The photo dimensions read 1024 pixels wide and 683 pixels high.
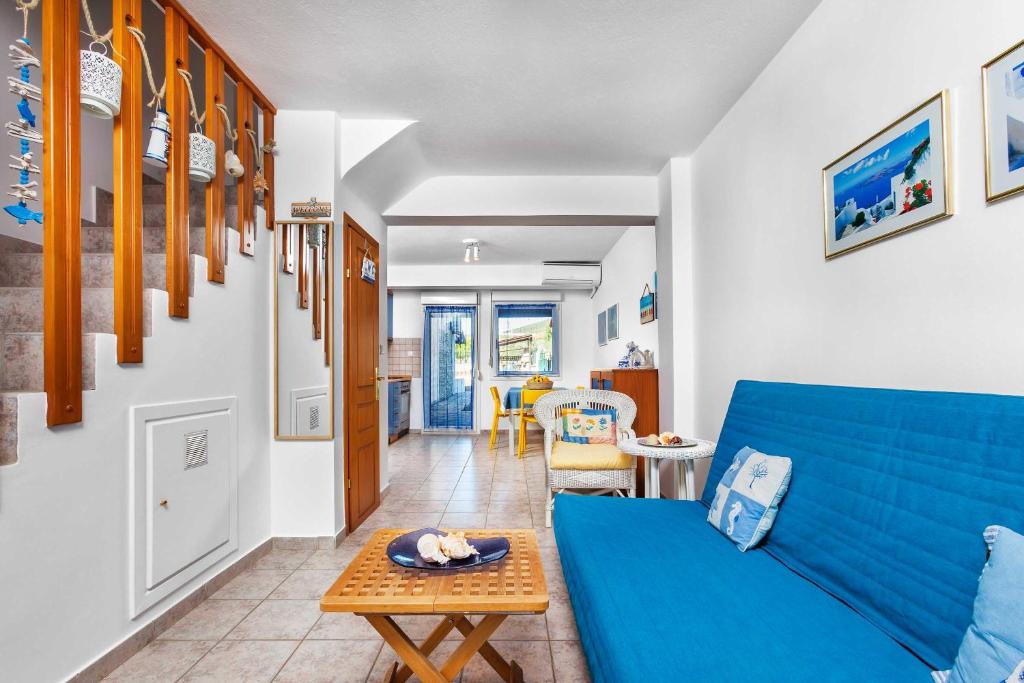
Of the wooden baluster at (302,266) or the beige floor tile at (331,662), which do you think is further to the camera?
the wooden baluster at (302,266)

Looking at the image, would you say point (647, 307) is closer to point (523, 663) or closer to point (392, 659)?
point (523, 663)

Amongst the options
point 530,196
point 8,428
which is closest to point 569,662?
point 8,428

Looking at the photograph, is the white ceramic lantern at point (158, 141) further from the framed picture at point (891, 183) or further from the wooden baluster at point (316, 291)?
the framed picture at point (891, 183)

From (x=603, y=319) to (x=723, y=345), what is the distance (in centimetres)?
415

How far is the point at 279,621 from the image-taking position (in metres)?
2.21

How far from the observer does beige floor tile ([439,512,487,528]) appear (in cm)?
347

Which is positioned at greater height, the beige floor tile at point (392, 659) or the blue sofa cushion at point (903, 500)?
the blue sofa cushion at point (903, 500)

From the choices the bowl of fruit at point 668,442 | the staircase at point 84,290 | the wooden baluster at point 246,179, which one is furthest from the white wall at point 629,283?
the staircase at point 84,290

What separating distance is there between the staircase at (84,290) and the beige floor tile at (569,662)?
183 centimetres

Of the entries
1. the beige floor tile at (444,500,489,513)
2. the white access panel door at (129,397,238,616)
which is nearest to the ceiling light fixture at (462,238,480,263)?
the beige floor tile at (444,500,489,513)

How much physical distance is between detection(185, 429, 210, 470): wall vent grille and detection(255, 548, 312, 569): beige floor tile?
0.81m

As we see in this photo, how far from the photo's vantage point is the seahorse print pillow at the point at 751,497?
1.82 meters

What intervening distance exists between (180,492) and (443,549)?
1.34 meters

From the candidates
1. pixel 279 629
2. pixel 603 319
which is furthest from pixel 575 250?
pixel 279 629
